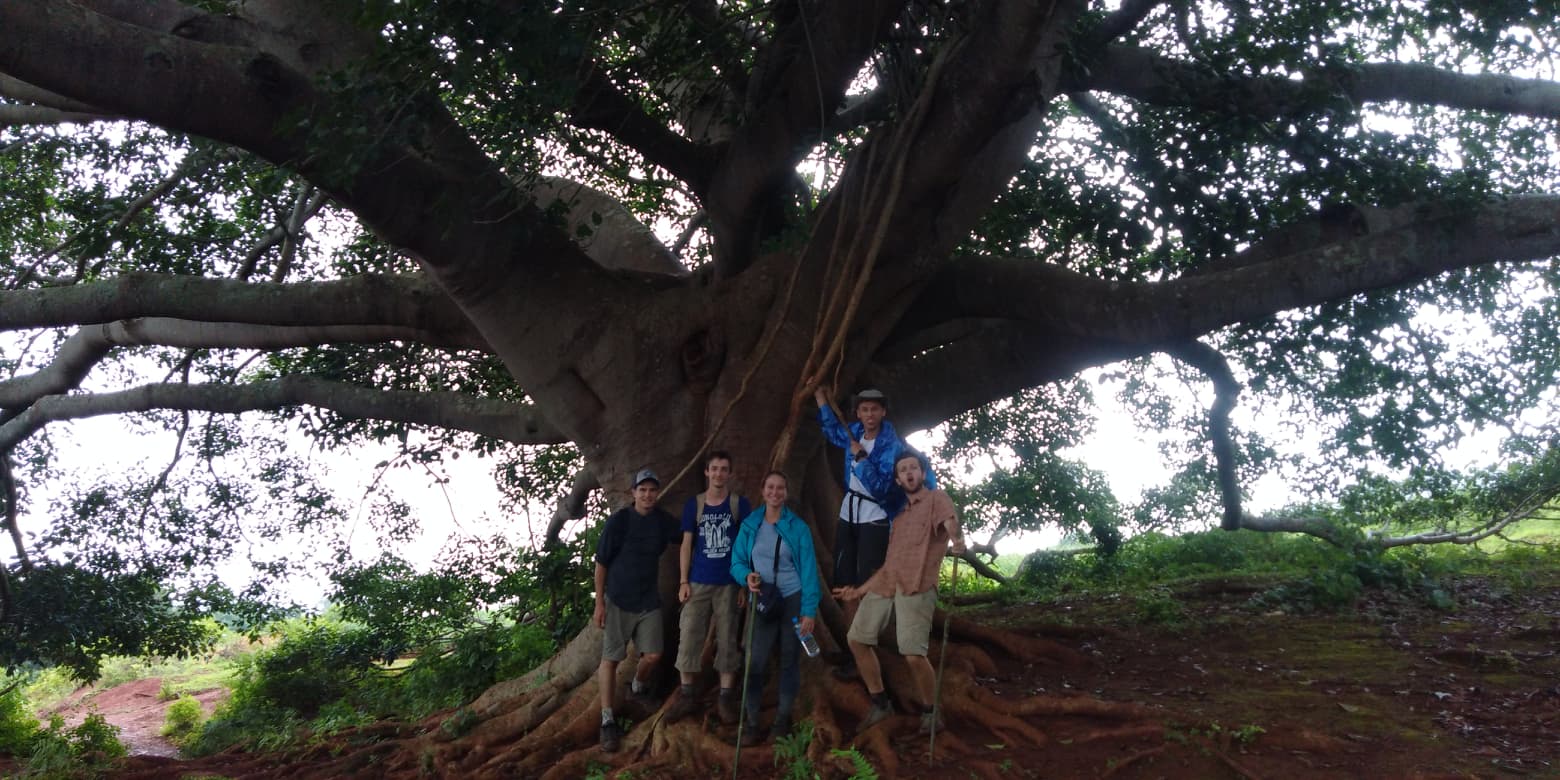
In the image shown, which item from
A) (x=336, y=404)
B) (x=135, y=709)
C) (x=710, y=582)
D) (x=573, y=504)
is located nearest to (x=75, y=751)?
(x=336, y=404)

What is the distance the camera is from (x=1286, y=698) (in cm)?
570

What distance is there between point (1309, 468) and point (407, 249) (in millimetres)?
8375

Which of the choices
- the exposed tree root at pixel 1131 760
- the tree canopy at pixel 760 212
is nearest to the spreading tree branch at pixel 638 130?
the tree canopy at pixel 760 212

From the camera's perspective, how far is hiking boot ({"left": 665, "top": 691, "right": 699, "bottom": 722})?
5344 millimetres

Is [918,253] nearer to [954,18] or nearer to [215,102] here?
[954,18]

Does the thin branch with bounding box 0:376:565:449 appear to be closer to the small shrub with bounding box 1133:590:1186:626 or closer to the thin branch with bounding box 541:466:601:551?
the thin branch with bounding box 541:466:601:551

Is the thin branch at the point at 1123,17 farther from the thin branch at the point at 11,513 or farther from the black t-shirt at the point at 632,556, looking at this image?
the thin branch at the point at 11,513

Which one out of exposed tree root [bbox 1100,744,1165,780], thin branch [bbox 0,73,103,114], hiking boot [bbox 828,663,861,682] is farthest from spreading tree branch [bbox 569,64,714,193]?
exposed tree root [bbox 1100,744,1165,780]

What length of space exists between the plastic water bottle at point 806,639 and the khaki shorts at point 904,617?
23 centimetres

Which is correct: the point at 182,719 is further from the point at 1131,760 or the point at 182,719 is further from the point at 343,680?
the point at 1131,760

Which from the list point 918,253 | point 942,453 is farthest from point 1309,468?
point 918,253

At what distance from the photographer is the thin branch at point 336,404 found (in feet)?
25.5

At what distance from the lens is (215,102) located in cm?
485

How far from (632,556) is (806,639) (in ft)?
3.67
